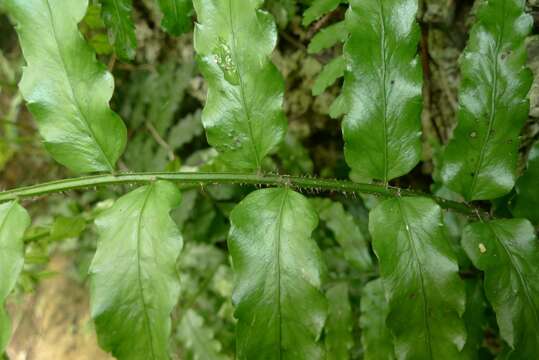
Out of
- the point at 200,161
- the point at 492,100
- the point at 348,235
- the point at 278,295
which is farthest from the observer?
the point at 200,161

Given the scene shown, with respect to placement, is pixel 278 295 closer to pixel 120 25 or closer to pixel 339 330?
pixel 339 330

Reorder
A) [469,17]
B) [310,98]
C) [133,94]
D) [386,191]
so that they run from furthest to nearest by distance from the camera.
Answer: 1. [133,94]
2. [310,98]
3. [469,17]
4. [386,191]

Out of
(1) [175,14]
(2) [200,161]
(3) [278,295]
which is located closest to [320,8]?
(1) [175,14]

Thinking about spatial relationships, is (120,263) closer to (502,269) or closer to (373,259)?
(502,269)

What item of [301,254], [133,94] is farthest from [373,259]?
[133,94]

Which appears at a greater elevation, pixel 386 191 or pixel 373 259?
pixel 386 191

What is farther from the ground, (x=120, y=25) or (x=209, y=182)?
(x=120, y=25)

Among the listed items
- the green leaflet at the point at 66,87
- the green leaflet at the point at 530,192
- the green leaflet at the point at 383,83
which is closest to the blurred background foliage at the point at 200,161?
the green leaflet at the point at 530,192
